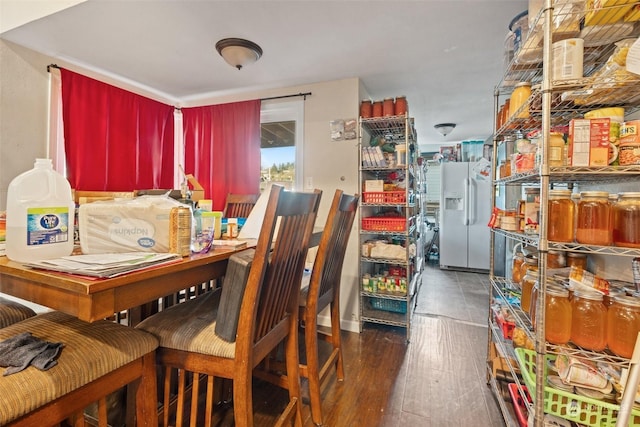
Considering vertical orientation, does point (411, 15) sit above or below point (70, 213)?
above

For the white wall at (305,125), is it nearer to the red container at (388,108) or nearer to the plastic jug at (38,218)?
the red container at (388,108)

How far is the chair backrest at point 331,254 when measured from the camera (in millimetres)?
1465

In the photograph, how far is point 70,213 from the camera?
96cm

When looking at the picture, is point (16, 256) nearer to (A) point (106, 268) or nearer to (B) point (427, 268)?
(A) point (106, 268)

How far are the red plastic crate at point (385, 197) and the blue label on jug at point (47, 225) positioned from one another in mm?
2117

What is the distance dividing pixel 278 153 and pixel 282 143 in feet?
0.38

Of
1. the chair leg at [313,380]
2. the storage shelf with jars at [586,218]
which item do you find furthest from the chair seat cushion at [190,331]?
the storage shelf with jars at [586,218]

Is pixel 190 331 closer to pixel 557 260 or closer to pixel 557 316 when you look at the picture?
pixel 557 316

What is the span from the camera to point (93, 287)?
68cm

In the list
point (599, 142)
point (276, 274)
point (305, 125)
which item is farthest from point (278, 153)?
point (599, 142)

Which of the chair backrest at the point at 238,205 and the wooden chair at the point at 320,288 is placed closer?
the wooden chair at the point at 320,288

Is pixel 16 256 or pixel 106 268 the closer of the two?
pixel 106 268

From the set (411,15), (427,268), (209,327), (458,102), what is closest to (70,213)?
(209,327)

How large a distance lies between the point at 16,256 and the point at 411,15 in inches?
89.2
